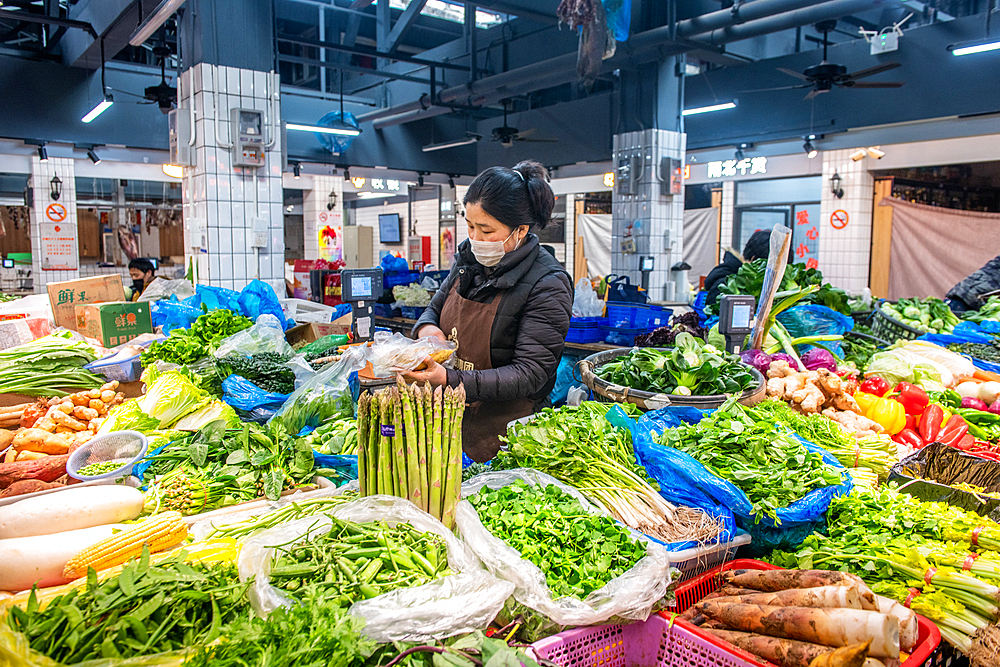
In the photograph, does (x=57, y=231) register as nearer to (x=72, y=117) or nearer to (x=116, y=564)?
(x=72, y=117)

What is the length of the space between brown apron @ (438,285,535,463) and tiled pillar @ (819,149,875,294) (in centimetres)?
1063

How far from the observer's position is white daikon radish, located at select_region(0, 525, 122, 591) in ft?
5.82

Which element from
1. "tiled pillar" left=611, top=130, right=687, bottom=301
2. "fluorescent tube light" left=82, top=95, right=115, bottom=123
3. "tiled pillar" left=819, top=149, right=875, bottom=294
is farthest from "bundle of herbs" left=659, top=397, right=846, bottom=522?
"tiled pillar" left=819, top=149, right=875, bottom=294

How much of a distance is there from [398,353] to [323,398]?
72 centimetres

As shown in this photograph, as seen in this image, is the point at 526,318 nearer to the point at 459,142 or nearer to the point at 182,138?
the point at 182,138

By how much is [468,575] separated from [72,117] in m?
12.1

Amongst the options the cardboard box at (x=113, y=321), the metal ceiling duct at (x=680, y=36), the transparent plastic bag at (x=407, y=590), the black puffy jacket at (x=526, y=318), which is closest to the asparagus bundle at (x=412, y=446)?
the transparent plastic bag at (x=407, y=590)

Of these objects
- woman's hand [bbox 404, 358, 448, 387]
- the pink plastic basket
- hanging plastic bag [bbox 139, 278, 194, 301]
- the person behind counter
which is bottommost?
the pink plastic basket

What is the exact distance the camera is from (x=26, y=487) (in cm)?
230

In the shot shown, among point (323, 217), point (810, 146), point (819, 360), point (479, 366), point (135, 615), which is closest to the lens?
point (135, 615)

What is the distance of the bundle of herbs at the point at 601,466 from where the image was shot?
6.93ft

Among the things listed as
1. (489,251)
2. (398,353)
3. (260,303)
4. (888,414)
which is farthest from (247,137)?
(888,414)

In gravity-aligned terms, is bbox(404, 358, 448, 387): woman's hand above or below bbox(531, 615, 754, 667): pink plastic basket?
above

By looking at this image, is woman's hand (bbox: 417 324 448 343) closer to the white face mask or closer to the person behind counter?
the white face mask
